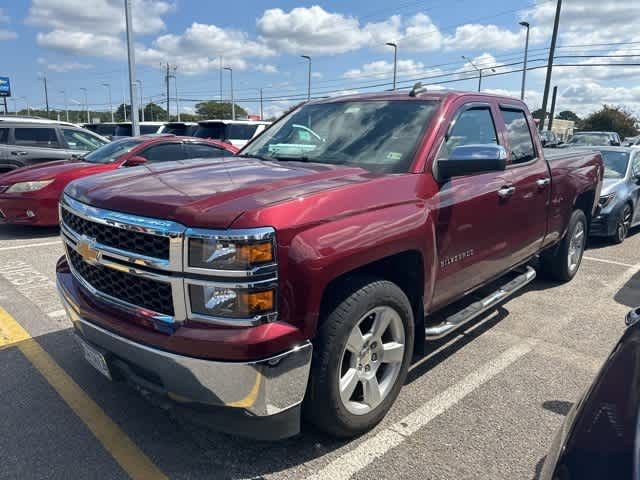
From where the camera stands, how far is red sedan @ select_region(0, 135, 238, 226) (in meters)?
7.34

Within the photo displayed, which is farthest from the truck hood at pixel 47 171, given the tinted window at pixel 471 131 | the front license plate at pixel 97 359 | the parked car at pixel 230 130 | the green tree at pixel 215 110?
the green tree at pixel 215 110

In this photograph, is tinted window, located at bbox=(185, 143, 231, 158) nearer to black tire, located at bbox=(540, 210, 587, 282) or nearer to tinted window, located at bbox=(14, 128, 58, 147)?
tinted window, located at bbox=(14, 128, 58, 147)

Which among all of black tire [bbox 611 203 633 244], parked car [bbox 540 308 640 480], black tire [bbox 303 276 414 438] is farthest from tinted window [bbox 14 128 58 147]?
parked car [bbox 540 308 640 480]

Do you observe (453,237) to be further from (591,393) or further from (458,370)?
(591,393)

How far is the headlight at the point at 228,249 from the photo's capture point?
6.85 ft

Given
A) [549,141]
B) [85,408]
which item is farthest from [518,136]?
[549,141]

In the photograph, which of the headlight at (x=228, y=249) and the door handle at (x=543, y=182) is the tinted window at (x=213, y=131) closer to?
the door handle at (x=543, y=182)

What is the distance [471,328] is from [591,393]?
275 cm

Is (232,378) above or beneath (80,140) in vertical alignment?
beneath

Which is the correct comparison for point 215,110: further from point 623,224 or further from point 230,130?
point 623,224

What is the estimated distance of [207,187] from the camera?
2.51m

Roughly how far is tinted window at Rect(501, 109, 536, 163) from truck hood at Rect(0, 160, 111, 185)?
6.17m

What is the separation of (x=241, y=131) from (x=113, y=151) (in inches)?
285

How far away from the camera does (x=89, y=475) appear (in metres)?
2.46
